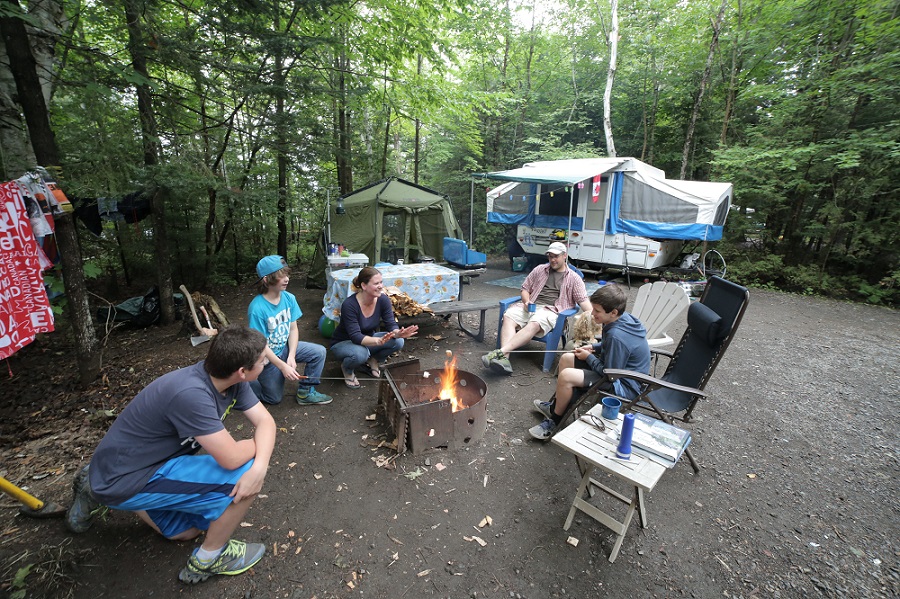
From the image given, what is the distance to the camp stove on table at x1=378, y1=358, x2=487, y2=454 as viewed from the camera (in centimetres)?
274

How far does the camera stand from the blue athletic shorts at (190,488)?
1.70 metres

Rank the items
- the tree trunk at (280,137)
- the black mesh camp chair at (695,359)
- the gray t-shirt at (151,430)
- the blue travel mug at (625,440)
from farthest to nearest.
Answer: the tree trunk at (280,137), the black mesh camp chair at (695,359), the blue travel mug at (625,440), the gray t-shirt at (151,430)

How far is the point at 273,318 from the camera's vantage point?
3166 mm

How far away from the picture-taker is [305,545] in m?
2.07

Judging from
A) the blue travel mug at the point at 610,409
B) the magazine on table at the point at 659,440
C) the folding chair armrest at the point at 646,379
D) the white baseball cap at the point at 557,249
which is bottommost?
the magazine on table at the point at 659,440

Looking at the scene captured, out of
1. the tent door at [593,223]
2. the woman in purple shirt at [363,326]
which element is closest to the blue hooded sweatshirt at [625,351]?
the woman in purple shirt at [363,326]

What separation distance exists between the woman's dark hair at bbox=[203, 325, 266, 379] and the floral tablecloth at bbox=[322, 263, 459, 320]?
2703 mm

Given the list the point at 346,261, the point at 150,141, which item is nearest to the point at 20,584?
the point at 346,261

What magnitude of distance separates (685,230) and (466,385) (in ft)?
21.5

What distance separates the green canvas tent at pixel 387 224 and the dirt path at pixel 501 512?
4.38 metres

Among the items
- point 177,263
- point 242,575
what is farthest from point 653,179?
point 177,263

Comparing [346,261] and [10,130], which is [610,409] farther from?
[10,130]

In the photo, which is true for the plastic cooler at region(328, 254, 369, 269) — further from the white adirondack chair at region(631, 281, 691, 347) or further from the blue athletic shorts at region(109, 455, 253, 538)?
the blue athletic shorts at region(109, 455, 253, 538)

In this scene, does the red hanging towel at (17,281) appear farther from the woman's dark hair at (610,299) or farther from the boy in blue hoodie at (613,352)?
the woman's dark hair at (610,299)
